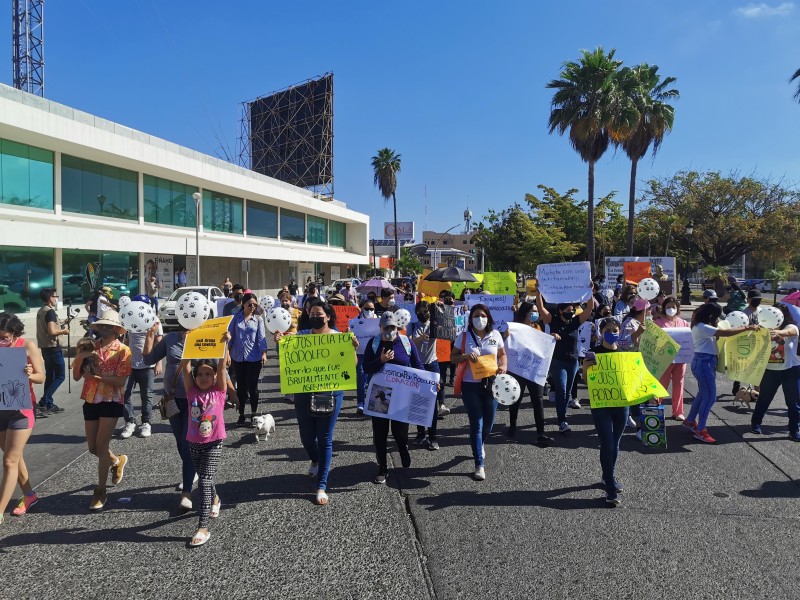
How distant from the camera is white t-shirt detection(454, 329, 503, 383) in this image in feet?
18.3

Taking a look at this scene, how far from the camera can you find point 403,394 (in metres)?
5.40

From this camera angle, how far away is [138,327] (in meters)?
5.19

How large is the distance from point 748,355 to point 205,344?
6.78 meters

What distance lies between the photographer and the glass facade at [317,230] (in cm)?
4622

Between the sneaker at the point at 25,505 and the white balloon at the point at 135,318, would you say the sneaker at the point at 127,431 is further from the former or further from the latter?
the white balloon at the point at 135,318

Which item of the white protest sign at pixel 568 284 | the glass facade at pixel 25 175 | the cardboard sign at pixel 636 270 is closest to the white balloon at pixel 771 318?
the white protest sign at pixel 568 284

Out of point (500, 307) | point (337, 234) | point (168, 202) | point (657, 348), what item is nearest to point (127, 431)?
point (500, 307)

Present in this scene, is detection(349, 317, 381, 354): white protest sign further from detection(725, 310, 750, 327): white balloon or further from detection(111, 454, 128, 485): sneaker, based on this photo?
detection(725, 310, 750, 327): white balloon

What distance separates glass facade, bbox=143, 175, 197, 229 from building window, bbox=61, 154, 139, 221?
2.93ft

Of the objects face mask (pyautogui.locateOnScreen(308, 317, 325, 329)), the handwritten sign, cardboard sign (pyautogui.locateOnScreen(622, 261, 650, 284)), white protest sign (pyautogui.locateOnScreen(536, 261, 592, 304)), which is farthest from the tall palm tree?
face mask (pyautogui.locateOnScreen(308, 317, 325, 329))

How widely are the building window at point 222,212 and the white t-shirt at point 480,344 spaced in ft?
93.9

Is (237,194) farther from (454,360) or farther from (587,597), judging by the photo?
(587,597)

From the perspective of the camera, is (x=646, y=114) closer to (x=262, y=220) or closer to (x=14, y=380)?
(x=262, y=220)

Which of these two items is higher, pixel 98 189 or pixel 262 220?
pixel 262 220
